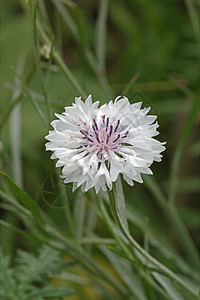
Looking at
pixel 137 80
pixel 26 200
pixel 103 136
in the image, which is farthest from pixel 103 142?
pixel 137 80

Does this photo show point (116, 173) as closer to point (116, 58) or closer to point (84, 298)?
point (84, 298)

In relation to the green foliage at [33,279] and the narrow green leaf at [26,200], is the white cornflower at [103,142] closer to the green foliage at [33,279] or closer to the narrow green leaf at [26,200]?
the narrow green leaf at [26,200]

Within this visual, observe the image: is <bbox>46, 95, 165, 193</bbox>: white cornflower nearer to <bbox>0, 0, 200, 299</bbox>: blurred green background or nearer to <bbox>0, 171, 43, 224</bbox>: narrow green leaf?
<bbox>0, 171, 43, 224</bbox>: narrow green leaf

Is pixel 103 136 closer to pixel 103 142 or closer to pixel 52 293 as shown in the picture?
pixel 103 142

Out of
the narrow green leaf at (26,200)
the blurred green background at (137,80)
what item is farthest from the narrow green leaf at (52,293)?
the blurred green background at (137,80)

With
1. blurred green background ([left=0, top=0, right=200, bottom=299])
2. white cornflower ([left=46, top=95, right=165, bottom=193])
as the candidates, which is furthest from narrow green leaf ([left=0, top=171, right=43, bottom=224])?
blurred green background ([left=0, top=0, right=200, bottom=299])
